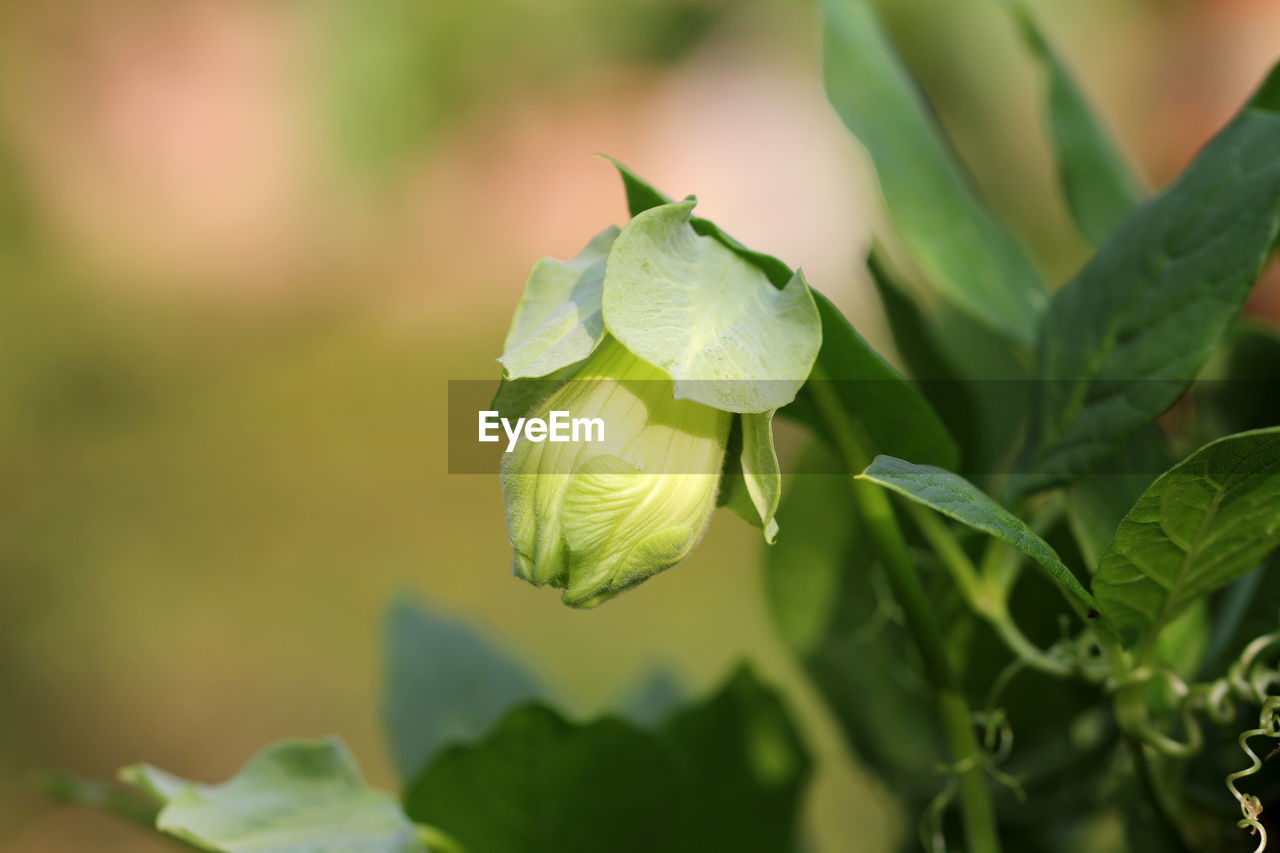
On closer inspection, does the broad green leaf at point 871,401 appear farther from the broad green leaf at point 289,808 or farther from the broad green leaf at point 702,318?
the broad green leaf at point 289,808

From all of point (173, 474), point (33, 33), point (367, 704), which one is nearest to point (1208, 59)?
point (367, 704)

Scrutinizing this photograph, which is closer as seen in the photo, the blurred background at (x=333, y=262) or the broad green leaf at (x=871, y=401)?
the broad green leaf at (x=871, y=401)

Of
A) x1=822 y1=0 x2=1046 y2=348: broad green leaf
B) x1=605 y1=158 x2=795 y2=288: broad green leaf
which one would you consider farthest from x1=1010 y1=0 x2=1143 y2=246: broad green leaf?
x1=605 y1=158 x2=795 y2=288: broad green leaf

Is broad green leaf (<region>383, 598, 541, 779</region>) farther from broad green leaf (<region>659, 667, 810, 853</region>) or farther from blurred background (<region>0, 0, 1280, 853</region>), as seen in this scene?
blurred background (<region>0, 0, 1280, 853</region>)

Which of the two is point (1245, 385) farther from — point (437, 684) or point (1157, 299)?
point (437, 684)

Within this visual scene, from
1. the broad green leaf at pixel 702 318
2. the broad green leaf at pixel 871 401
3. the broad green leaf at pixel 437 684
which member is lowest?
the broad green leaf at pixel 437 684

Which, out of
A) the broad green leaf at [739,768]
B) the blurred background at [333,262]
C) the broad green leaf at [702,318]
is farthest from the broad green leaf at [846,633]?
the blurred background at [333,262]

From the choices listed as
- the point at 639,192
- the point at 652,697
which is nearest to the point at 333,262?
the point at 652,697
